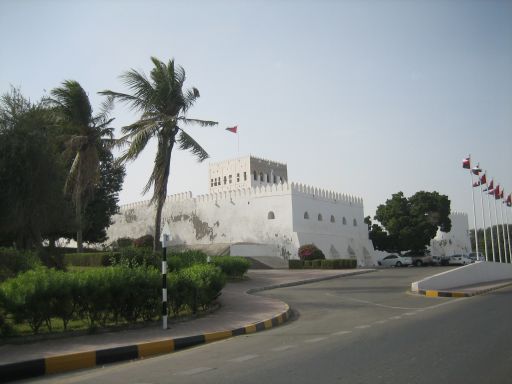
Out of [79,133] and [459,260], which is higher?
[79,133]

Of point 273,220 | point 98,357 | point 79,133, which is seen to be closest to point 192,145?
point 79,133

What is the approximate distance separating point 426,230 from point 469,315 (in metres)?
39.2

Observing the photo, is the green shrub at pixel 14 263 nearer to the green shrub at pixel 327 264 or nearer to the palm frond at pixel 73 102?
the palm frond at pixel 73 102

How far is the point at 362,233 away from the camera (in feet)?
154

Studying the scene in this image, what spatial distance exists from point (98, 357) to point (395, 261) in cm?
3912

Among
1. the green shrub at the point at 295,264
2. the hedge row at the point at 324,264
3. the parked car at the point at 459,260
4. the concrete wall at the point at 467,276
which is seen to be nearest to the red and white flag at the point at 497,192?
the concrete wall at the point at 467,276

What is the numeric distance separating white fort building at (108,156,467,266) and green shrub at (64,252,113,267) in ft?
43.3

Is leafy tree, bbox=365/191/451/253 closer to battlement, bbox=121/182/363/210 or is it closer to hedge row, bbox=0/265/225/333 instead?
battlement, bbox=121/182/363/210

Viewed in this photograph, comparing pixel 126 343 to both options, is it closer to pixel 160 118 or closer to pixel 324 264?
pixel 160 118

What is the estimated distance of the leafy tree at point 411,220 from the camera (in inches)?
1903

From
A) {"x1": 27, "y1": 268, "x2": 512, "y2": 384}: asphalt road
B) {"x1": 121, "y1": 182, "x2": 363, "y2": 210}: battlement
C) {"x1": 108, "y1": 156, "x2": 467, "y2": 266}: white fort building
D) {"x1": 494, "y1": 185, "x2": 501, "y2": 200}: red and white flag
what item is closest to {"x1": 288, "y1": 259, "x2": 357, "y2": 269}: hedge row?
{"x1": 108, "y1": 156, "x2": 467, "y2": 266}: white fort building

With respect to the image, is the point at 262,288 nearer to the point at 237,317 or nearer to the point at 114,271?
the point at 237,317

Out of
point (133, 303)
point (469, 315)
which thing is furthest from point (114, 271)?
point (469, 315)

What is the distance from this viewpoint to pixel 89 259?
2442 cm
